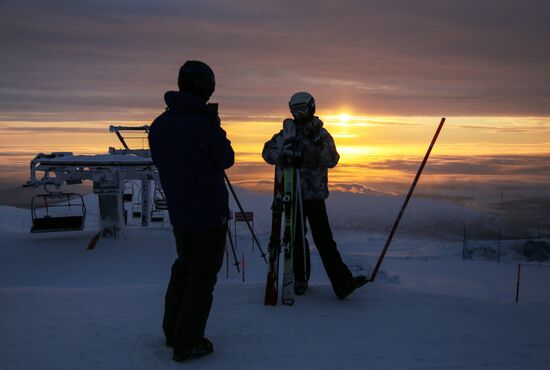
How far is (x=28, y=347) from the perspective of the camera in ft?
16.3

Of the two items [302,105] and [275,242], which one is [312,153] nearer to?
[302,105]

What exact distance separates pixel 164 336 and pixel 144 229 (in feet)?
59.2

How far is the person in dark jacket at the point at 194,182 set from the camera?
4.44 metres

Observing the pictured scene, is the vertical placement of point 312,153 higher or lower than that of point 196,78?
lower

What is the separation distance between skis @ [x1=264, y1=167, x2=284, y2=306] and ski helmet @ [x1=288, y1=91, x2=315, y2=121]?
2.10ft

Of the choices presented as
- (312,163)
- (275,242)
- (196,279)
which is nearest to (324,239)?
(275,242)

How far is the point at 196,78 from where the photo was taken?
4.53m

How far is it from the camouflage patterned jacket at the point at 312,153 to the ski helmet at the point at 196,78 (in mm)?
1962

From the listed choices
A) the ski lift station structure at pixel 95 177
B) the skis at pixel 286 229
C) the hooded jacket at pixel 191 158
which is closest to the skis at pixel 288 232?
the skis at pixel 286 229

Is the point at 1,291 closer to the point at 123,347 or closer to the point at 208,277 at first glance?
the point at 123,347

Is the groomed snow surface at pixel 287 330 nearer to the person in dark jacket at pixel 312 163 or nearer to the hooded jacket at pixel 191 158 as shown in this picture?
the person in dark jacket at pixel 312 163

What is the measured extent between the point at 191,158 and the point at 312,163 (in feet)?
7.77

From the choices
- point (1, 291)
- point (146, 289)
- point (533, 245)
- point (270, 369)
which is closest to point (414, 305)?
point (270, 369)

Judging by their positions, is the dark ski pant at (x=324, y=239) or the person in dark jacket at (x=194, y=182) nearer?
the person in dark jacket at (x=194, y=182)
